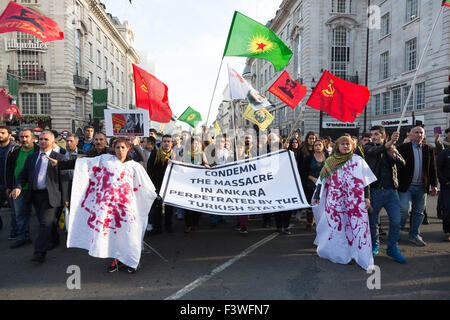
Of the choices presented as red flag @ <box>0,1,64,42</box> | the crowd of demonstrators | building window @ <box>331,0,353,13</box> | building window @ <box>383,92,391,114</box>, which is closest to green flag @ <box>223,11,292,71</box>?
the crowd of demonstrators

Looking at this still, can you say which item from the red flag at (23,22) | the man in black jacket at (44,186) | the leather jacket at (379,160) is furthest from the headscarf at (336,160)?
the red flag at (23,22)

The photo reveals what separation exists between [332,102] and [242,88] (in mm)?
2224

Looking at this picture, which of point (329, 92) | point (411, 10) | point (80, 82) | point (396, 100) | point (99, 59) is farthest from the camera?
point (99, 59)

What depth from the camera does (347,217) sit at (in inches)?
174

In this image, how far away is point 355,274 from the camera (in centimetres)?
395

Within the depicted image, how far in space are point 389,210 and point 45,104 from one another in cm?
3175

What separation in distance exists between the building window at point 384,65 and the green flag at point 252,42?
78.3 ft

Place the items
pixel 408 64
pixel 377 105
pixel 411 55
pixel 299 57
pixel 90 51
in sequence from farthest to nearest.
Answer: pixel 90 51, pixel 299 57, pixel 377 105, pixel 408 64, pixel 411 55

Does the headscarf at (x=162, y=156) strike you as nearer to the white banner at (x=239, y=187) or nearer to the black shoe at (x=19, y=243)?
the white banner at (x=239, y=187)

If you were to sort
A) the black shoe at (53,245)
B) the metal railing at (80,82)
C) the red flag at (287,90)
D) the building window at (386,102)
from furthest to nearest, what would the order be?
1. the metal railing at (80,82)
2. the building window at (386,102)
3. the red flag at (287,90)
4. the black shoe at (53,245)

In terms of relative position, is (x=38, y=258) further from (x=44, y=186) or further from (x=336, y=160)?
(x=336, y=160)

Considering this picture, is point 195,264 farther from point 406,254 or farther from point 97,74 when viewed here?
point 97,74

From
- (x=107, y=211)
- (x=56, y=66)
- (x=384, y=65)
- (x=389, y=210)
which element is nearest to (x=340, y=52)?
(x=384, y=65)

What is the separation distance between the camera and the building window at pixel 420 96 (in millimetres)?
21031
